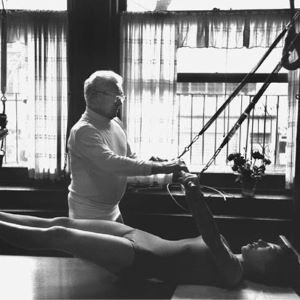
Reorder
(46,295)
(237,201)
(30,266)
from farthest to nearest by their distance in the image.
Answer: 1. (237,201)
2. (30,266)
3. (46,295)

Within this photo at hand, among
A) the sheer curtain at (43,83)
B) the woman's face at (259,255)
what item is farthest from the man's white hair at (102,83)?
the sheer curtain at (43,83)

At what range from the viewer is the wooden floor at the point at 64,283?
185 cm

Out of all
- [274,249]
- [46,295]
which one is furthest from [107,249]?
[274,249]

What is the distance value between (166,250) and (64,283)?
47 cm

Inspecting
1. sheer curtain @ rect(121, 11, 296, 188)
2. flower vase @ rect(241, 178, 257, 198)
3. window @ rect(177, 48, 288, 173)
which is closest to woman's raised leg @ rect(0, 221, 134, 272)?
sheer curtain @ rect(121, 11, 296, 188)

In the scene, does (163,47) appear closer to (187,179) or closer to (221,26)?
(221,26)

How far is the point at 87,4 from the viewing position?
12.4ft

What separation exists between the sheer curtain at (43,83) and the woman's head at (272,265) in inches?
88.9

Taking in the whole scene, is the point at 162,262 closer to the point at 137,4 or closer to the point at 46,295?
the point at 46,295

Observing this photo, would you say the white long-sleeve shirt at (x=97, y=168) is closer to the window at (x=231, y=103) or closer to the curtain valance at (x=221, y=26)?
the curtain valance at (x=221, y=26)

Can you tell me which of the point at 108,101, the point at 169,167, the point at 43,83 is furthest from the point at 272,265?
the point at 43,83

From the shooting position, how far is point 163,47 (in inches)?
145

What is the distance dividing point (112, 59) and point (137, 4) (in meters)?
0.52

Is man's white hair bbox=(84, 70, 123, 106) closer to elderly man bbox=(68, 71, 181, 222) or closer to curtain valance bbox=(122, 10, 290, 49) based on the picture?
elderly man bbox=(68, 71, 181, 222)
